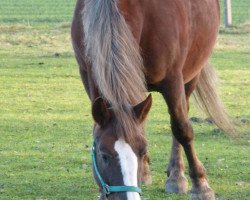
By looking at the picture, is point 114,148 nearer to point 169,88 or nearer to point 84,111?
point 169,88

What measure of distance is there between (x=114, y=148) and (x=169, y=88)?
154 cm

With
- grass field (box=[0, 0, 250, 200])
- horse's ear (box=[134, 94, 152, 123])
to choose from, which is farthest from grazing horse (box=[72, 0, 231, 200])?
grass field (box=[0, 0, 250, 200])

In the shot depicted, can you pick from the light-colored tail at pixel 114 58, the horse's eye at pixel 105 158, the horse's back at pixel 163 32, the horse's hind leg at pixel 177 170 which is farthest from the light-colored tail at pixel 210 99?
the horse's eye at pixel 105 158

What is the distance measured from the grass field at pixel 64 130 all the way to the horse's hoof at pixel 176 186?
7cm

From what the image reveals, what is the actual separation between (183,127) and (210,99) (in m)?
1.49

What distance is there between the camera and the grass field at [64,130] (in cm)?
718

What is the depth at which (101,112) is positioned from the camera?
4.83 m

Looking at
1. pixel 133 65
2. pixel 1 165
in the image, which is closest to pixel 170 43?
pixel 133 65

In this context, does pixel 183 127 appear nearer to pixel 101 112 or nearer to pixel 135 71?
pixel 135 71

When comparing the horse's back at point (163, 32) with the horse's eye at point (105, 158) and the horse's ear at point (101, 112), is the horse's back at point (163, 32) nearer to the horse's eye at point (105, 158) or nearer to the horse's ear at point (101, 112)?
the horse's ear at point (101, 112)

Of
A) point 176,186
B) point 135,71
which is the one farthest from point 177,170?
point 135,71

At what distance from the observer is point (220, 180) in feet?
24.2

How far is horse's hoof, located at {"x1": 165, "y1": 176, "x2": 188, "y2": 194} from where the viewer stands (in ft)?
23.0

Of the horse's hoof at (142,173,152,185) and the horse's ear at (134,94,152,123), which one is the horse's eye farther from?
the horse's hoof at (142,173,152,185)
